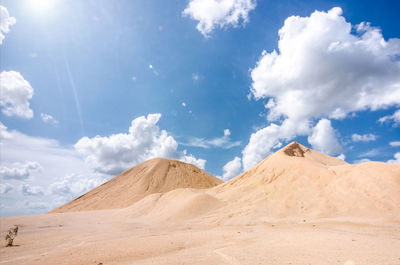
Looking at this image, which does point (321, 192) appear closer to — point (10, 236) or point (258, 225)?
point (258, 225)

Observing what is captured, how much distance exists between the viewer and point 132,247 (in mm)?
7879

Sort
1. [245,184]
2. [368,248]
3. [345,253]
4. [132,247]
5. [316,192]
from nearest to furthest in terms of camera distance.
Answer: [345,253] → [368,248] → [132,247] → [316,192] → [245,184]

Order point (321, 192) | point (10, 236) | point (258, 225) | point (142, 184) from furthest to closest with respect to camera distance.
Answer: point (142, 184), point (321, 192), point (258, 225), point (10, 236)

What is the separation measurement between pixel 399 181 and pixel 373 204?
359 centimetres

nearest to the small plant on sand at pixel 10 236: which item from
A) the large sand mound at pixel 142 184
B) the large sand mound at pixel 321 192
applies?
the large sand mound at pixel 321 192

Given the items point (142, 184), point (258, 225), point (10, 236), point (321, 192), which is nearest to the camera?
point (10, 236)

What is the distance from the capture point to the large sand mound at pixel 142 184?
140 ft

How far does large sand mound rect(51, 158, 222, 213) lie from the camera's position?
1685 inches

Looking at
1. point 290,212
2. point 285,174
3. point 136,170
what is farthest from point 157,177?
point 290,212

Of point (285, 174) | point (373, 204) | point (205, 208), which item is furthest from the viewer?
point (285, 174)

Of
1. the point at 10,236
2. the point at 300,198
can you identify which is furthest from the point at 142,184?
the point at 10,236

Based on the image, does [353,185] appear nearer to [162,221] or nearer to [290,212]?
[290,212]

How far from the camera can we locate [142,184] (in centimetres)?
4800

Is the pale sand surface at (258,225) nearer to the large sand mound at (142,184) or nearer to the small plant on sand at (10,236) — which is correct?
the small plant on sand at (10,236)
